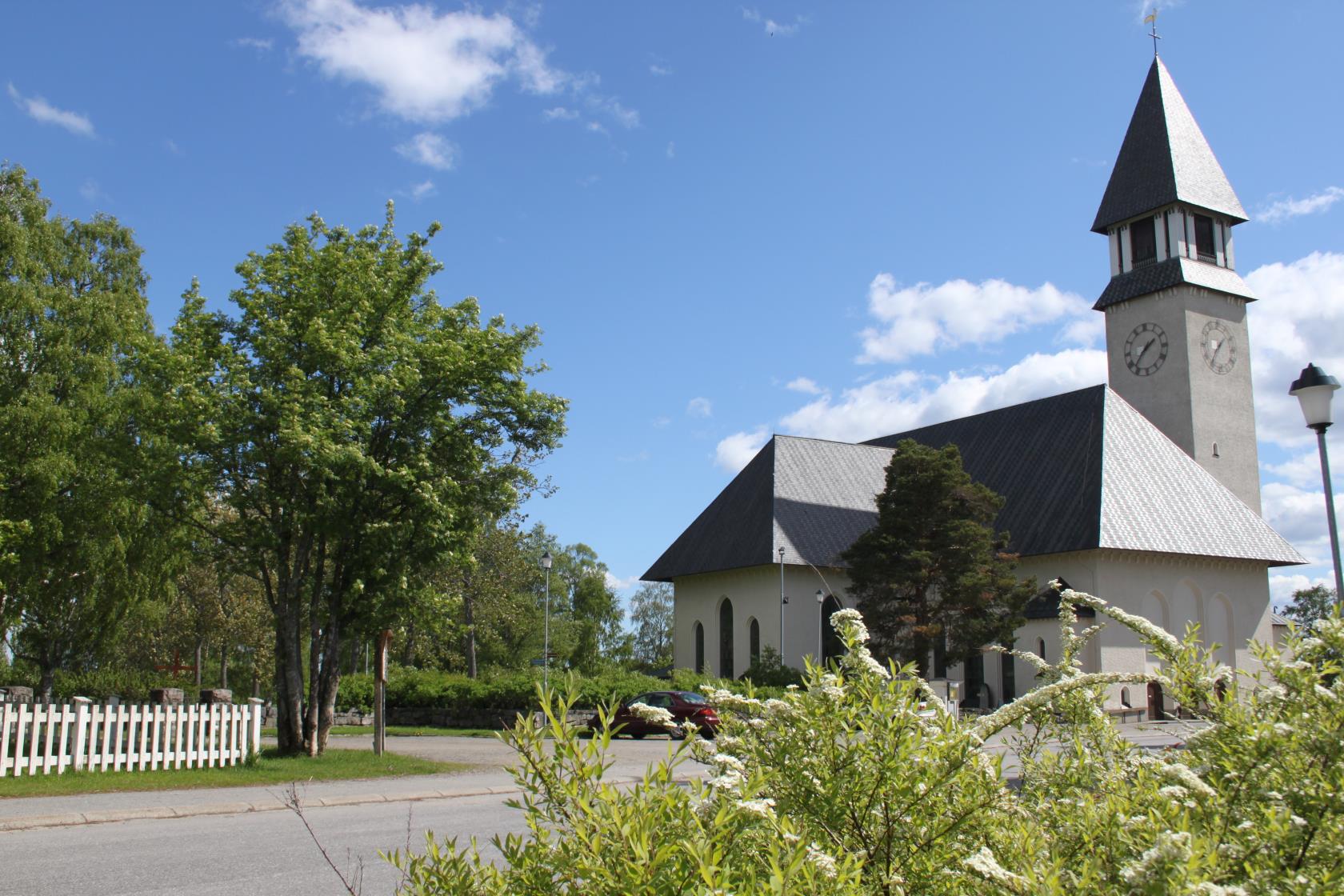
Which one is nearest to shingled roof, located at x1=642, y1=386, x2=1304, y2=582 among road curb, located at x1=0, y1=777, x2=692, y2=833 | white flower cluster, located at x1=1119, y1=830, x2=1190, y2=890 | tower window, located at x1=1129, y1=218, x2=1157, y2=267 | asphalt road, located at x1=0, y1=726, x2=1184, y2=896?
tower window, located at x1=1129, y1=218, x2=1157, y2=267

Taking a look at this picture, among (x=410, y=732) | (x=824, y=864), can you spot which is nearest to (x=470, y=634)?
(x=410, y=732)

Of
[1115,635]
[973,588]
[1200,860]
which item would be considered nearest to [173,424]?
[1200,860]

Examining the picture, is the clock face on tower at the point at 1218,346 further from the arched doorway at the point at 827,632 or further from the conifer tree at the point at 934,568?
the arched doorway at the point at 827,632

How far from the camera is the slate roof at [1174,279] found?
53.3 m

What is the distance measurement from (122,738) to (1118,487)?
1562 inches

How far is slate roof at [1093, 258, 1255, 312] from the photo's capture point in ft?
175

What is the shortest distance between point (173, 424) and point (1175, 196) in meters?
49.7

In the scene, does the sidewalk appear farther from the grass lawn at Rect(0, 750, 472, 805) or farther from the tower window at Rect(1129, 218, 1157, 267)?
the tower window at Rect(1129, 218, 1157, 267)

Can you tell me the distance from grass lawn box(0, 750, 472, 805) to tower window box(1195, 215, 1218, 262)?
1961 inches

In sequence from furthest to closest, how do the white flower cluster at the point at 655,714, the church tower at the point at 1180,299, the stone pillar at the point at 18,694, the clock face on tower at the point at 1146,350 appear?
the clock face on tower at the point at 1146,350, the church tower at the point at 1180,299, the stone pillar at the point at 18,694, the white flower cluster at the point at 655,714

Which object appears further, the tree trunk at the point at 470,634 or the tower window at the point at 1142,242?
the tree trunk at the point at 470,634

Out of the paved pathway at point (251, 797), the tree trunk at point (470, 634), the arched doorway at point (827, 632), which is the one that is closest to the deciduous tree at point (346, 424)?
the paved pathway at point (251, 797)

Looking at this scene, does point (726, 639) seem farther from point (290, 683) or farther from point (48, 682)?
point (290, 683)

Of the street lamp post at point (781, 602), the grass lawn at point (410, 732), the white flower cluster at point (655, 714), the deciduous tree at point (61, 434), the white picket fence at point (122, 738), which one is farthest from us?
the street lamp post at point (781, 602)
